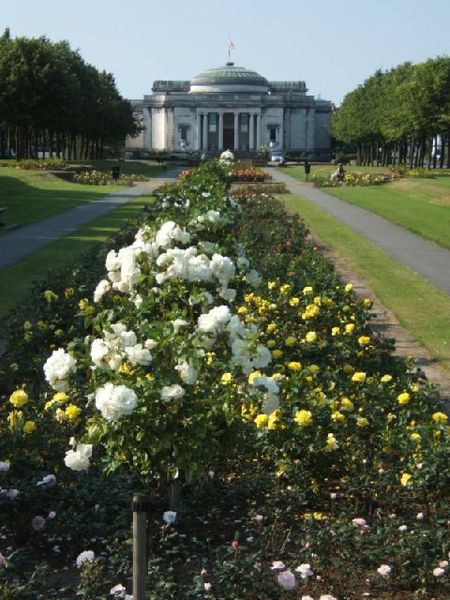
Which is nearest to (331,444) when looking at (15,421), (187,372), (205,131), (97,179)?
(187,372)

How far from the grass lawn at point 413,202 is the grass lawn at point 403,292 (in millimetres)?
2338

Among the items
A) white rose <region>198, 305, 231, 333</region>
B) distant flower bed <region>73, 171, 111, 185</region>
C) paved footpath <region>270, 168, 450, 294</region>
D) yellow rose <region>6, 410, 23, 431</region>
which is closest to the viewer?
white rose <region>198, 305, 231, 333</region>

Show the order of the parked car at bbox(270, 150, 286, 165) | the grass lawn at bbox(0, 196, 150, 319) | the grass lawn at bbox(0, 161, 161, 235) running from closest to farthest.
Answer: the grass lawn at bbox(0, 196, 150, 319)
the grass lawn at bbox(0, 161, 161, 235)
the parked car at bbox(270, 150, 286, 165)

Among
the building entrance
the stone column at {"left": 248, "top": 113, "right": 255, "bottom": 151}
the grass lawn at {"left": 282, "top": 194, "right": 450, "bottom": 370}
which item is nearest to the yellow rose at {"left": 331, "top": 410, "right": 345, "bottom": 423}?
the grass lawn at {"left": 282, "top": 194, "right": 450, "bottom": 370}

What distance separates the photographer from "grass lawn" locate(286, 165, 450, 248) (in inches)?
1071

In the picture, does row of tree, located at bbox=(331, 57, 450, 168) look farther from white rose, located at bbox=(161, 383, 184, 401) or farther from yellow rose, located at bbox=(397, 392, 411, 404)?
white rose, located at bbox=(161, 383, 184, 401)

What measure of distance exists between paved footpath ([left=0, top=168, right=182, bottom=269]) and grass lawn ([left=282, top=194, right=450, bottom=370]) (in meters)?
6.46

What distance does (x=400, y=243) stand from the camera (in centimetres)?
2341

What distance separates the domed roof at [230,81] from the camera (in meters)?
136

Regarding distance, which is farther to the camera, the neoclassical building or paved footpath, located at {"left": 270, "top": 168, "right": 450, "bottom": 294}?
the neoclassical building

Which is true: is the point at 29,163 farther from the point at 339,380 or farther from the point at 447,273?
the point at 339,380

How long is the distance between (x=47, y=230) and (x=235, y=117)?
111251mm

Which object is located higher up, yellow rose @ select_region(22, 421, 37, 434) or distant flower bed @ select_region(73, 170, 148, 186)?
yellow rose @ select_region(22, 421, 37, 434)

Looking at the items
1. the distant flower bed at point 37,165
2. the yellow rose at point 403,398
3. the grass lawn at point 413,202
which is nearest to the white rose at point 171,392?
the yellow rose at point 403,398
